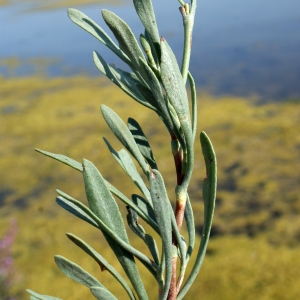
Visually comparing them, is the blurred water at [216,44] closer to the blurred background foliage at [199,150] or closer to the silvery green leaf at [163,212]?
the blurred background foliage at [199,150]

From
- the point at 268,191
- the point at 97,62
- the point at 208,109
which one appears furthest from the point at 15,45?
the point at 97,62

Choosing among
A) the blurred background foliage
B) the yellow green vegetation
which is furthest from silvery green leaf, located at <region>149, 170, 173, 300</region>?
the yellow green vegetation

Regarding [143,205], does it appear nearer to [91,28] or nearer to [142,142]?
[142,142]

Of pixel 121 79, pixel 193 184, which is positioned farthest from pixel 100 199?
pixel 193 184

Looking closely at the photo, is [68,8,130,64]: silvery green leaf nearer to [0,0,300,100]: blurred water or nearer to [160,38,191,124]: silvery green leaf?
[160,38,191,124]: silvery green leaf

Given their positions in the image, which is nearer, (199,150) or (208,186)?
(208,186)

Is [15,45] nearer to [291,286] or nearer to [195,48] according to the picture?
[195,48]
